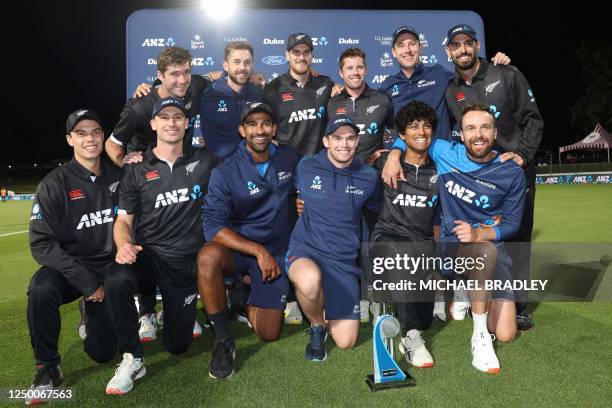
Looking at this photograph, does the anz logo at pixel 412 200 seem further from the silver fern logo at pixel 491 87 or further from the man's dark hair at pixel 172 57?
the man's dark hair at pixel 172 57

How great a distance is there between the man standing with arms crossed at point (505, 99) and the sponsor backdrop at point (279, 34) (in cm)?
300

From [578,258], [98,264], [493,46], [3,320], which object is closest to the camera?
[98,264]

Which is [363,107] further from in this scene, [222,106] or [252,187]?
[222,106]

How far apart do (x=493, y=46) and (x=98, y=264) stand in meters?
55.5

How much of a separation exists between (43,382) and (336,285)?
2224mm

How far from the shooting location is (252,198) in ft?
13.3

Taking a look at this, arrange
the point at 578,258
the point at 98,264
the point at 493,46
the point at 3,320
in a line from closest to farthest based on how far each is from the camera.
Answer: the point at 98,264 → the point at 3,320 → the point at 578,258 → the point at 493,46

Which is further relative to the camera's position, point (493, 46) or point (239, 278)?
point (493, 46)

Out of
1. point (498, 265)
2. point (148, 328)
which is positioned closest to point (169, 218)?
point (148, 328)

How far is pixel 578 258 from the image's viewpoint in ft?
22.3

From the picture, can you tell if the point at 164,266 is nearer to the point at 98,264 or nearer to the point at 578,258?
the point at 98,264

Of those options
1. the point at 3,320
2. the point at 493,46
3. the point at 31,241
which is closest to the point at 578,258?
the point at 31,241

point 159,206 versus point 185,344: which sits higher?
Answer: point 159,206

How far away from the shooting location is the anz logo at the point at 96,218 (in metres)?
3.65
